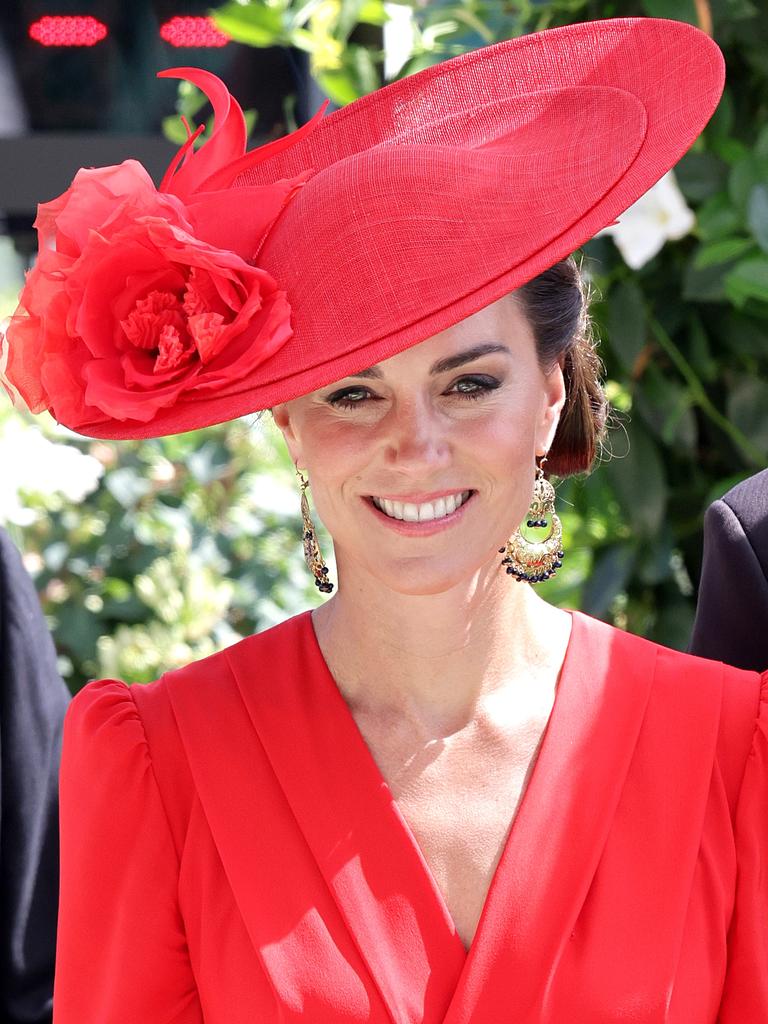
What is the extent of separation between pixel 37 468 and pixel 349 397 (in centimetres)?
119

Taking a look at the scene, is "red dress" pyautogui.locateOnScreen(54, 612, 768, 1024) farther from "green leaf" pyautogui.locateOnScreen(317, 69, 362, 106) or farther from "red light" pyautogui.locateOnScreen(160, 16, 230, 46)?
"red light" pyautogui.locateOnScreen(160, 16, 230, 46)

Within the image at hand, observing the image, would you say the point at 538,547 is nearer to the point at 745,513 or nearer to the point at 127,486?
the point at 745,513

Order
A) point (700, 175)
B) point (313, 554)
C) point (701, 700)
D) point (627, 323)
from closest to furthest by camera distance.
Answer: point (701, 700), point (313, 554), point (700, 175), point (627, 323)

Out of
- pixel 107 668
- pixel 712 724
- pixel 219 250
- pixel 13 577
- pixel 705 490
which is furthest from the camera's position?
pixel 107 668

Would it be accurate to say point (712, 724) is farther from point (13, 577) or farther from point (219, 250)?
point (13, 577)

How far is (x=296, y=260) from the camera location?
1346mm

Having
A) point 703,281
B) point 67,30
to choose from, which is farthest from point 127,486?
point 703,281

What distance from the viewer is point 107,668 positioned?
273cm

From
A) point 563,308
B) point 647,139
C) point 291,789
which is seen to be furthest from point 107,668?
point 647,139

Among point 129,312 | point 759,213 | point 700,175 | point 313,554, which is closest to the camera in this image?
point 129,312

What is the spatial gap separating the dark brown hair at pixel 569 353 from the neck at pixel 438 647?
0.19 metres

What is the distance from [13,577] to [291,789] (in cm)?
52

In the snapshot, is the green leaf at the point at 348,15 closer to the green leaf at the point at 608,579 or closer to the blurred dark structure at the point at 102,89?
the blurred dark structure at the point at 102,89

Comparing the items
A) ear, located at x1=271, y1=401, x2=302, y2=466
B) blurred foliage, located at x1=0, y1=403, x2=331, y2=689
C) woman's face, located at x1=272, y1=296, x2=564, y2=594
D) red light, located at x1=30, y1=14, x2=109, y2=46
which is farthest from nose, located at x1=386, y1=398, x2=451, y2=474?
red light, located at x1=30, y1=14, x2=109, y2=46
